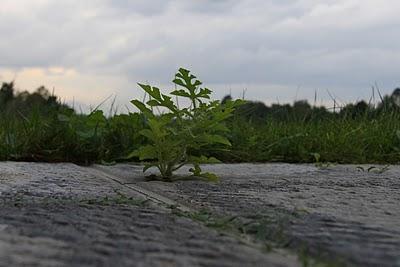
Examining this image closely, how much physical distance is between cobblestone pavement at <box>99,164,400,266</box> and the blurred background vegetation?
439 mm

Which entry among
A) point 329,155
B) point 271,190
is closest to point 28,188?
point 271,190

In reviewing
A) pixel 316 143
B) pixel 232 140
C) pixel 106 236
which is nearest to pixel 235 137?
pixel 232 140

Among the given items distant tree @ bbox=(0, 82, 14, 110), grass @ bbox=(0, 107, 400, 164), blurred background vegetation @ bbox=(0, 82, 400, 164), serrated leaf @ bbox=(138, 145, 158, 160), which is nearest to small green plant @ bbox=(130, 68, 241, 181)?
serrated leaf @ bbox=(138, 145, 158, 160)

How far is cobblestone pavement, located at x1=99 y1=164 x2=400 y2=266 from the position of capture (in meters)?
1.16

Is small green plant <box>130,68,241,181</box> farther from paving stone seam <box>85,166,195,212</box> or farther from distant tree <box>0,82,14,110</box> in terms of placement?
distant tree <box>0,82,14,110</box>

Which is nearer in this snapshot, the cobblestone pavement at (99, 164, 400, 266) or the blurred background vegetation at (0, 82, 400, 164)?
the cobblestone pavement at (99, 164, 400, 266)

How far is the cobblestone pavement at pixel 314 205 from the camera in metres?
1.16

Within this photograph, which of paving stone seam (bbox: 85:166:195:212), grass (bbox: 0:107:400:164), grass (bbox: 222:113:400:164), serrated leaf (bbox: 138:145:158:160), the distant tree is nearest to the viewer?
paving stone seam (bbox: 85:166:195:212)

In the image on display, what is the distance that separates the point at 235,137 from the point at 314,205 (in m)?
Result: 1.95

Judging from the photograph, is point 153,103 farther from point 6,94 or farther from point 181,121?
point 6,94

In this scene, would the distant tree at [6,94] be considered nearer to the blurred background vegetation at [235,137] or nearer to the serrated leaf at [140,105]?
the blurred background vegetation at [235,137]

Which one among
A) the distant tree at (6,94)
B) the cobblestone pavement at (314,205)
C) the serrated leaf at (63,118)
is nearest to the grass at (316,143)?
the cobblestone pavement at (314,205)

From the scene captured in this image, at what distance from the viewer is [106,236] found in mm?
1188

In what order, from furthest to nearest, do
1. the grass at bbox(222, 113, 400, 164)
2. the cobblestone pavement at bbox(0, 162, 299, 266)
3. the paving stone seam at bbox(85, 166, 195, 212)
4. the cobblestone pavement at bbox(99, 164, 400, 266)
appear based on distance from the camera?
the grass at bbox(222, 113, 400, 164) < the paving stone seam at bbox(85, 166, 195, 212) < the cobblestone pavement at bbox(99, 164, 400, 266) < the cobblestone pavement at bbox(0, 162, 299, 266)
